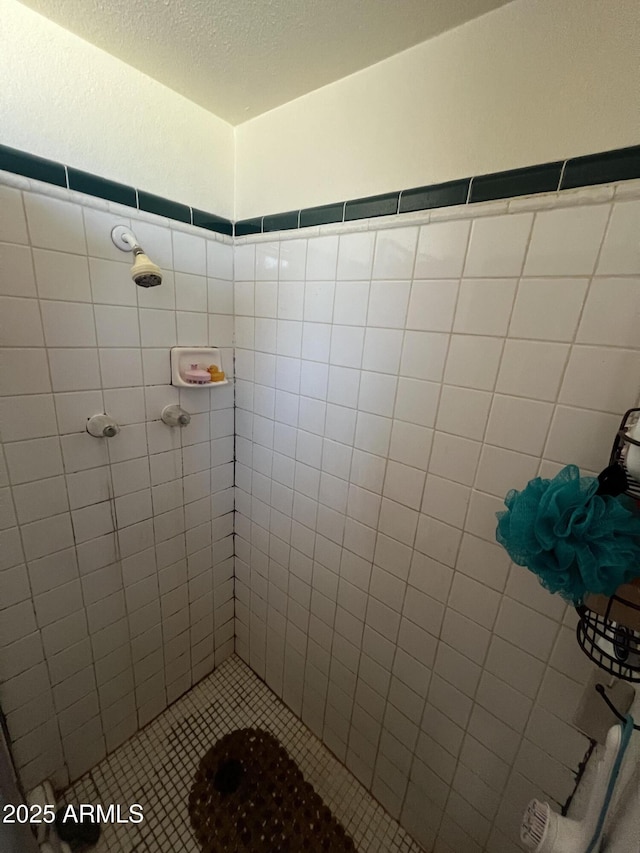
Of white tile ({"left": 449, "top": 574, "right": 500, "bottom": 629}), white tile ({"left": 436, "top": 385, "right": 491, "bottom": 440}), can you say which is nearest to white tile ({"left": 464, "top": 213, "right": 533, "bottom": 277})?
white tile ({"left": 436, "top": 385, "right": 491, "bottom": 440})

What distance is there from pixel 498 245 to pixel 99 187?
3.27 feet

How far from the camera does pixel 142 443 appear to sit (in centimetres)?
113

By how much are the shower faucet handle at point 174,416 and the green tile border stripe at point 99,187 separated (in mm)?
592

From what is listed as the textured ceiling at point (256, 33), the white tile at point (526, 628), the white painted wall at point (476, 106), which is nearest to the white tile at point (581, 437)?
the white tile at point (526, 628)

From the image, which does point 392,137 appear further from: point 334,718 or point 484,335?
point 334,718

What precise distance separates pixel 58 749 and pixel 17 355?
130cm

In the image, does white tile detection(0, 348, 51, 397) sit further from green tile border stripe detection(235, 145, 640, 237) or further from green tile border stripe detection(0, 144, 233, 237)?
green tile border stripe detection(235, 145, 640, 237)

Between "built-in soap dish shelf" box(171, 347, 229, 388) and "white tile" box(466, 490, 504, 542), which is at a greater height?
"built-in soap dish shelf" box(171, 347, 229, 388)

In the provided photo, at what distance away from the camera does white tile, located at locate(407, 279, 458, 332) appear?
79 cm

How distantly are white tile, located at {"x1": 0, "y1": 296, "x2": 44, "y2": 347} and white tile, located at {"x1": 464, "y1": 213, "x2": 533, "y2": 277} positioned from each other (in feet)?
3.41

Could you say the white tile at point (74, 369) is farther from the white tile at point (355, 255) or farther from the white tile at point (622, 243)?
the white tile at point (622, 243)

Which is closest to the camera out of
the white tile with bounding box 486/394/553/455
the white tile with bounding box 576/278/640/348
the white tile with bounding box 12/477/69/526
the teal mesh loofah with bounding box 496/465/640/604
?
the teal mesh loofah with bounding box 496/465/640/604

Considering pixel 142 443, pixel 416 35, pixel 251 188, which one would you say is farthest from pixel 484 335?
pixel 142 443

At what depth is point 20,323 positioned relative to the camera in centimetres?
83
